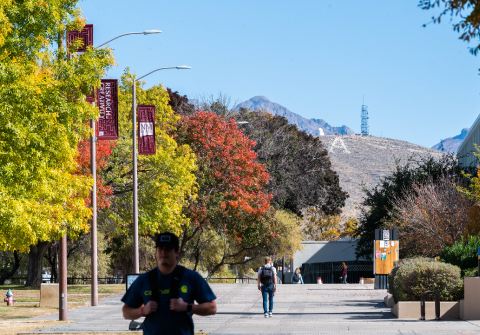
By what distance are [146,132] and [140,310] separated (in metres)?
22.0

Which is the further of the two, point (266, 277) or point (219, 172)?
point (219, 172)

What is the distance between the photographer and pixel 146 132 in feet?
89.4

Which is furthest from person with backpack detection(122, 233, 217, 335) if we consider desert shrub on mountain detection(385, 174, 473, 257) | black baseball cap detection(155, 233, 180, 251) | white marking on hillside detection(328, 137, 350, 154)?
white marking on hillside detection(328, 137, 350, 154)

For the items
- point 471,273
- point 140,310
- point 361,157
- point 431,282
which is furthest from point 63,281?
point 361,157

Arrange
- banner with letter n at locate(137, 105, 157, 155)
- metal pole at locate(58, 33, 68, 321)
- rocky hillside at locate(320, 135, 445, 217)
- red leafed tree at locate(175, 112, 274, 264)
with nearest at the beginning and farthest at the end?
metal pole at locate(58, 33, 68, 321), banner with letter n at locate(137, 105, 157, 155), red leafed tree at locate(175, 112, 274, 264), rocky hillside at locate(320, 135, 445, 217)

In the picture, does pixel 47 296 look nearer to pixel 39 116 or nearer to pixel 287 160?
pixel 39 116

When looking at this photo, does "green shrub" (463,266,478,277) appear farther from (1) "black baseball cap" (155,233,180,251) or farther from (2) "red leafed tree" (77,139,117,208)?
(2) "red leafed tree" (77,139,117,208)

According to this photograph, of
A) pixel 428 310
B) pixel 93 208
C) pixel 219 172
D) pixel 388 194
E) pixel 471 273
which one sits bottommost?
pixel 428 310

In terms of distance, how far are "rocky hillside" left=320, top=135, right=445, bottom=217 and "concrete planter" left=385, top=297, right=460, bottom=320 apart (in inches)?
4817

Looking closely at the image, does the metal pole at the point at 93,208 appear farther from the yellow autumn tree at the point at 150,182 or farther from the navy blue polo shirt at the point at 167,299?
the navy blue polo shirt at the point at 167,299

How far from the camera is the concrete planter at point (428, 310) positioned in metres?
17.7

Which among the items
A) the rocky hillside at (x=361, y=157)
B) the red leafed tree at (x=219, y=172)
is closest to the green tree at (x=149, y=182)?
the red leafed tree at (x=219, y=172)

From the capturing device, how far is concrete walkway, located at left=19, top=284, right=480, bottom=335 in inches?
607

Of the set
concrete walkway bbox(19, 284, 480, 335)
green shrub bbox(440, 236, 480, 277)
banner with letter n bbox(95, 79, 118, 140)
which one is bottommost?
concrete walkway bbox(19, 284, 480, 335)
